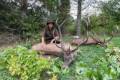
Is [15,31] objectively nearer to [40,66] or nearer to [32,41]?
[32,41]

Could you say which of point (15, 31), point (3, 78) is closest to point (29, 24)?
point (15, 31)

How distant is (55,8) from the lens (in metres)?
11.3

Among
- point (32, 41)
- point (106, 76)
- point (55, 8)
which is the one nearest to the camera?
point (106, 76)

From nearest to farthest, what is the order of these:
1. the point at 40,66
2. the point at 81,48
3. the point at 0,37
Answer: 1. the point at 40,66
2. the point at 81,48
3. the point at 0,37

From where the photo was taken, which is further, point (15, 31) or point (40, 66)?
point (15, 31)

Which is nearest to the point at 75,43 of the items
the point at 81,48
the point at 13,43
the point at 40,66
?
the point at 81,48

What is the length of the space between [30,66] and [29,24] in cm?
415

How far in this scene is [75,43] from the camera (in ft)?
30.7

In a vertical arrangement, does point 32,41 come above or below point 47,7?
below

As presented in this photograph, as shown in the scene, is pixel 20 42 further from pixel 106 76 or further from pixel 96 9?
pixel 106 76

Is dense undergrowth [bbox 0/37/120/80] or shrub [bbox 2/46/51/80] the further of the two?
shrub [bbox 2/46/51/80]

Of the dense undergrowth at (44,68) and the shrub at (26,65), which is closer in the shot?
the dense undergrowth at (44,68)

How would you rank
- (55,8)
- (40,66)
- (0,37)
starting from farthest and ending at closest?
(55,8) → (0,37) → (40,66)

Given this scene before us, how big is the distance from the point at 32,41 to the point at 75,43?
1348 mm
